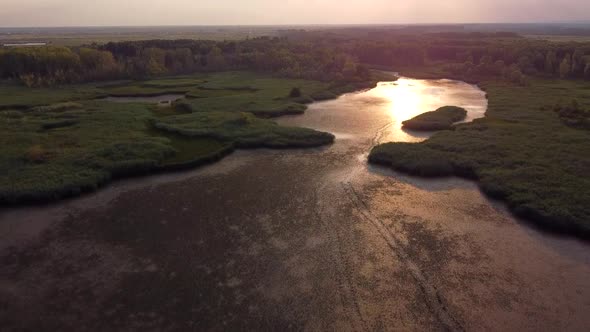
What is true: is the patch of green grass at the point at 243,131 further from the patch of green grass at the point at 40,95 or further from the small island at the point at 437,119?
the patch of green grass at the point at 40,95

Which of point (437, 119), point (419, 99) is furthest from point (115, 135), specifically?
point (419, 99)

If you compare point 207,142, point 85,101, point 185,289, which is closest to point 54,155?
point 207,142

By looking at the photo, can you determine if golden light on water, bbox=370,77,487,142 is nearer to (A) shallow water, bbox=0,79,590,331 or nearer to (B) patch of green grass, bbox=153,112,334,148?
(B) patch of green grass, bbox=153,112,334,148

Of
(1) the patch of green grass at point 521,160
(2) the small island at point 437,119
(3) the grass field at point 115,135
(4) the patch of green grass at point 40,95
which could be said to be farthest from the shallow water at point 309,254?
(4) the patch of green grass at point 40,95

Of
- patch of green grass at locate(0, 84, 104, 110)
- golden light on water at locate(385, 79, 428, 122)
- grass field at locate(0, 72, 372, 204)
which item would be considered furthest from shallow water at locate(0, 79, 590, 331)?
patch of green grass at locate(0, 84, 104, 110)

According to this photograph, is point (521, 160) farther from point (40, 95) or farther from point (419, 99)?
point (40, 95)

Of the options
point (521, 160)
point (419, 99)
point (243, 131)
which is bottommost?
point (521, 160)
